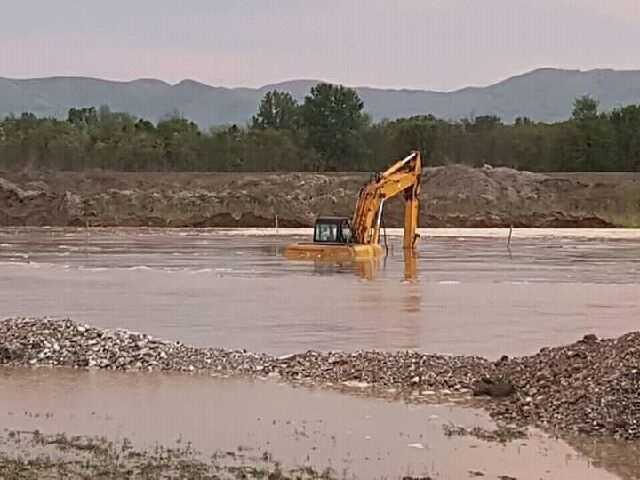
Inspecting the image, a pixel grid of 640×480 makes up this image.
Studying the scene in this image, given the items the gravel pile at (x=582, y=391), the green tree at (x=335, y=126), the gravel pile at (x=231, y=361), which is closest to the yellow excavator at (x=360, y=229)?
the gravel pile at (x=231, y=361)

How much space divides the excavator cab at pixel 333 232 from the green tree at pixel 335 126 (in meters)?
59.0

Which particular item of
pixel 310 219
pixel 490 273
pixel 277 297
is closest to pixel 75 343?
pixel 277 297

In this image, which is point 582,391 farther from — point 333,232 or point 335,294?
point 333,232

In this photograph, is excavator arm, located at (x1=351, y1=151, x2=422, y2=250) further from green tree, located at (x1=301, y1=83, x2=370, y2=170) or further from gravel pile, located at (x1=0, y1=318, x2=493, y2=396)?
green tree, located at (x1=301, y1=83, x2=370, y2=170)

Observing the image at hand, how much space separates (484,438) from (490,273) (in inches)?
907

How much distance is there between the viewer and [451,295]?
1084 inches

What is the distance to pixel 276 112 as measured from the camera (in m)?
119

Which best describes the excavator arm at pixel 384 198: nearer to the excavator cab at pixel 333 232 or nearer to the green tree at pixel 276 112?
the excavator cab at pixel 333 232

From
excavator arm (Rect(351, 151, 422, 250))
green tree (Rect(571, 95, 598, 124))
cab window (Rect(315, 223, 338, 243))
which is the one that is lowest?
cab window (Rect(315, 223, 338, 243))

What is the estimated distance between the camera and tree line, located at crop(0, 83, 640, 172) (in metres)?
93.8

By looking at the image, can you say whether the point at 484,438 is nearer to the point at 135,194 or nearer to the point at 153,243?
the point at 153,243

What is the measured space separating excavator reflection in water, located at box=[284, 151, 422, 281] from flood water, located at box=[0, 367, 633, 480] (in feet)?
73.6

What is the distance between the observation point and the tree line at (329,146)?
93812mm

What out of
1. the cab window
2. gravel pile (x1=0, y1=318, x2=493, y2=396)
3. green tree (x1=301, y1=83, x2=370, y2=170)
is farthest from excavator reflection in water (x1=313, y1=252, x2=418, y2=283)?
green tree (x1=301, y1=83, x2=370, y2=170)
